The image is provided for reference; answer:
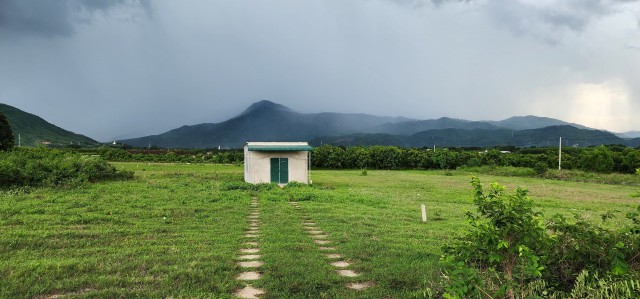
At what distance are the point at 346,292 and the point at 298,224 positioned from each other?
227 inches

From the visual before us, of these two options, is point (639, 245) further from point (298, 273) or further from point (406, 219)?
point (406, 219)

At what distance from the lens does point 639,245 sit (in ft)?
15.3

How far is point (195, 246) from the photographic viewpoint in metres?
8.46

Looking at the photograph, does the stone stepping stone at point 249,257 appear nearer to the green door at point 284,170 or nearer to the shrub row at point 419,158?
the green door at point 284,170

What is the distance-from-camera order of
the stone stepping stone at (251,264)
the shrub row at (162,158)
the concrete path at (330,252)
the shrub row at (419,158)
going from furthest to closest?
1. the shrub row at (162,158)
2. the shrub row at (419,158)
3. the stone stepping stone at (251,264)
4. the concrete path at (330,252)

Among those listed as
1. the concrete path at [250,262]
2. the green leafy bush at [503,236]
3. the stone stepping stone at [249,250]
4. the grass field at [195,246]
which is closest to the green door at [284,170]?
the grass field at [195,246]

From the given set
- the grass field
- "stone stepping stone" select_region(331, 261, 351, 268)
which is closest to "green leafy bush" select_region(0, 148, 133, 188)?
the grass field

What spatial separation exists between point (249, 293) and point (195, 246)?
3119mm

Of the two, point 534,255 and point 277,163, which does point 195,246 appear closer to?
point 534,255

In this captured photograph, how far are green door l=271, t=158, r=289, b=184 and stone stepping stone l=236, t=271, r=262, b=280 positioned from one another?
18.8 meters

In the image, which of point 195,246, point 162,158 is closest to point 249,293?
point 195,246

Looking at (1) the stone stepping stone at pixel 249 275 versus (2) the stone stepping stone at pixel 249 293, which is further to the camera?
(1) the stone stepping stone at pixel 249 275

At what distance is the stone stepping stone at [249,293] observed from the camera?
5.67 meters

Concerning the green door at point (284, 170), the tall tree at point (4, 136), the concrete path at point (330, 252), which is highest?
the tall tree at point (4, 136)
